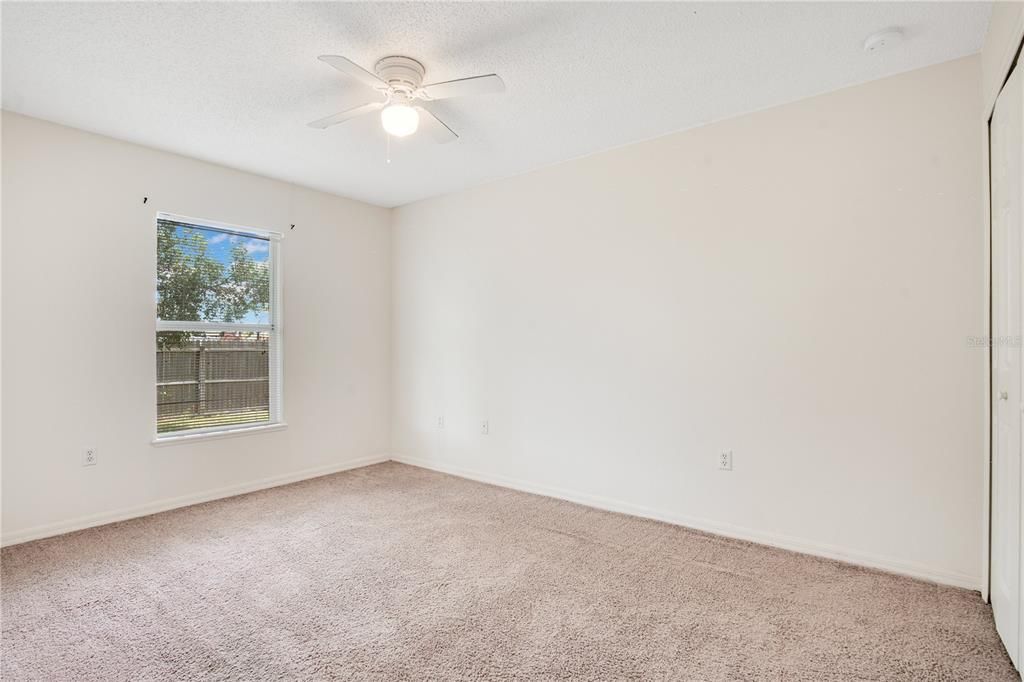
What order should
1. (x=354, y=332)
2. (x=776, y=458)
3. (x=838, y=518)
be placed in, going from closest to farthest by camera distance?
(x=838, y=518) < (x=776, y=458) < (x=354, y=332)

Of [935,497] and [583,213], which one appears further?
[583,213]

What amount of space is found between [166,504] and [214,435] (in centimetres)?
54

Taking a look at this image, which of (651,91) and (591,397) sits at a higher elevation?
(651,91)

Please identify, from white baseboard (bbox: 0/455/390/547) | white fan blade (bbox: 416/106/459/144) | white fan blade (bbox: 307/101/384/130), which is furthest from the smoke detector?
white baseboard (bbox: 0/455/390/547)

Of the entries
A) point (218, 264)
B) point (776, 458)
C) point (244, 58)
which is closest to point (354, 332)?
point (218, 264)

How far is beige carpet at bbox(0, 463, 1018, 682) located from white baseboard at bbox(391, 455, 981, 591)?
0.27 feet

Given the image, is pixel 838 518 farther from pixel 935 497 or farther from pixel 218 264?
pixel 218 264

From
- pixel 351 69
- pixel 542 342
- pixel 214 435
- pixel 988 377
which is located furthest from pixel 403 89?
pixel 988 377

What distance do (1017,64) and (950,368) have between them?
4.24 ft

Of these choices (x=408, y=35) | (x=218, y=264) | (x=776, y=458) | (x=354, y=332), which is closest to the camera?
(x=408, y=35)

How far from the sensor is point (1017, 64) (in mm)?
1905

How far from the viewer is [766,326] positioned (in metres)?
2.99

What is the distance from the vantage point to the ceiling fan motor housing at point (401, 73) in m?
2.44

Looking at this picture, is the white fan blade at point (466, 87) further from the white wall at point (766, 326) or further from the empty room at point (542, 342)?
the white wall at point (766, 326)
